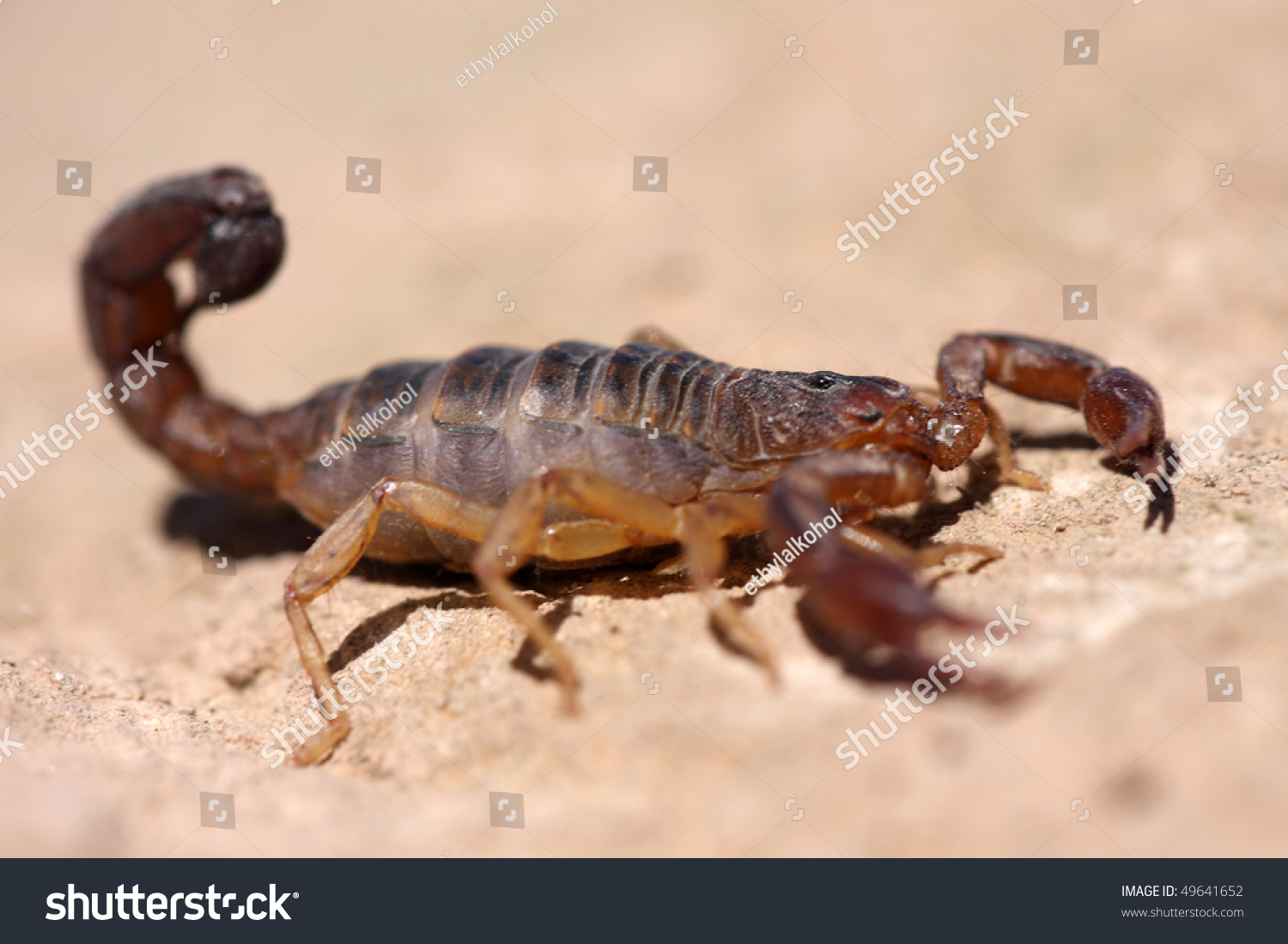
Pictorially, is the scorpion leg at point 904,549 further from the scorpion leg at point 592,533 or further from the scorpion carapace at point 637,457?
the scorpion leg at point 592,533

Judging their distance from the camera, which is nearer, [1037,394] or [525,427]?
[525,427]

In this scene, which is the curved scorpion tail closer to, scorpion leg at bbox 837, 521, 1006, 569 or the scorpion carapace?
the scorpion carapace

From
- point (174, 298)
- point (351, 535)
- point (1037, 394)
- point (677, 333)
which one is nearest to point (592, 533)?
point (351, 535)

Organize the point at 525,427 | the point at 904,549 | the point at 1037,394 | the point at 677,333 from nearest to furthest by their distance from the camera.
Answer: the point at 904,549
the point at 525,427
the point at 1037,394
the point at 677,333

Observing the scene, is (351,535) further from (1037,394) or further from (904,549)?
(1037,394)

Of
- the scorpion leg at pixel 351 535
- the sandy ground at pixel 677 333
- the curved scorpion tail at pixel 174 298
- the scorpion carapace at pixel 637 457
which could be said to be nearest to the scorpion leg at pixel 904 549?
the scorpion carapace at pixel 637 457

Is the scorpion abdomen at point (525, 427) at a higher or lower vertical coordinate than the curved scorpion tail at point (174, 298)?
lower

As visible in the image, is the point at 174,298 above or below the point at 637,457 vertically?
above

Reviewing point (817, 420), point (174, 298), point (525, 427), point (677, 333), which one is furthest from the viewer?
point (677, 333)

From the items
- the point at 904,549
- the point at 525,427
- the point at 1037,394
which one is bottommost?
the point at 904,549
